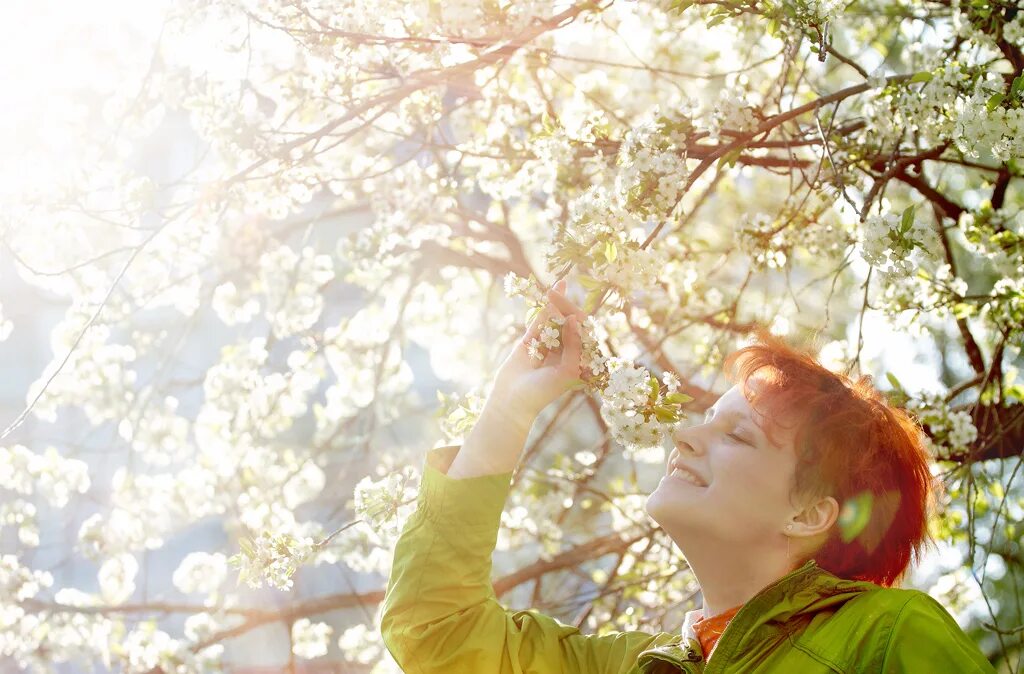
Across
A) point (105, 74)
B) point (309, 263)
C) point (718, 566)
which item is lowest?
point (718, 566)

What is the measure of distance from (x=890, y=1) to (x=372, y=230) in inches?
83.4

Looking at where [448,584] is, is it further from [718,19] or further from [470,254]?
[470,254]

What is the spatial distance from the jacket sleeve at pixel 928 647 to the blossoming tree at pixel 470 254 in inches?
14.5

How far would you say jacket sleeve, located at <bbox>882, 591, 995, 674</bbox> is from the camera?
125cm

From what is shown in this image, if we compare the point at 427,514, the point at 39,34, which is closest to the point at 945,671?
the point at 427,514

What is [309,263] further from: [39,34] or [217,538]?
[217,538]

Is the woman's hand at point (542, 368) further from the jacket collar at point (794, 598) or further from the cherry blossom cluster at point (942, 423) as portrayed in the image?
the cherry blossom cluster at point (942, 423)

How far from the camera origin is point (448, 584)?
1703 mm

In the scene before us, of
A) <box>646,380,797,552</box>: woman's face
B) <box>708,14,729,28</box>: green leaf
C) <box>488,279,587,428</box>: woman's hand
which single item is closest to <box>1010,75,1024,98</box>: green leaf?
<box>708,14,729,28</box>: green leaf

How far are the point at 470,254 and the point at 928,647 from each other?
294 centimetres

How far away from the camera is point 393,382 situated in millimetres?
4566

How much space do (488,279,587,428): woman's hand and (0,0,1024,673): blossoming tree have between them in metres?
0.03

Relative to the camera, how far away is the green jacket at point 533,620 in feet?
4.51

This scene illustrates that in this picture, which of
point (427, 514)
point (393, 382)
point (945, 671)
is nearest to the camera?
point (945, 671)
